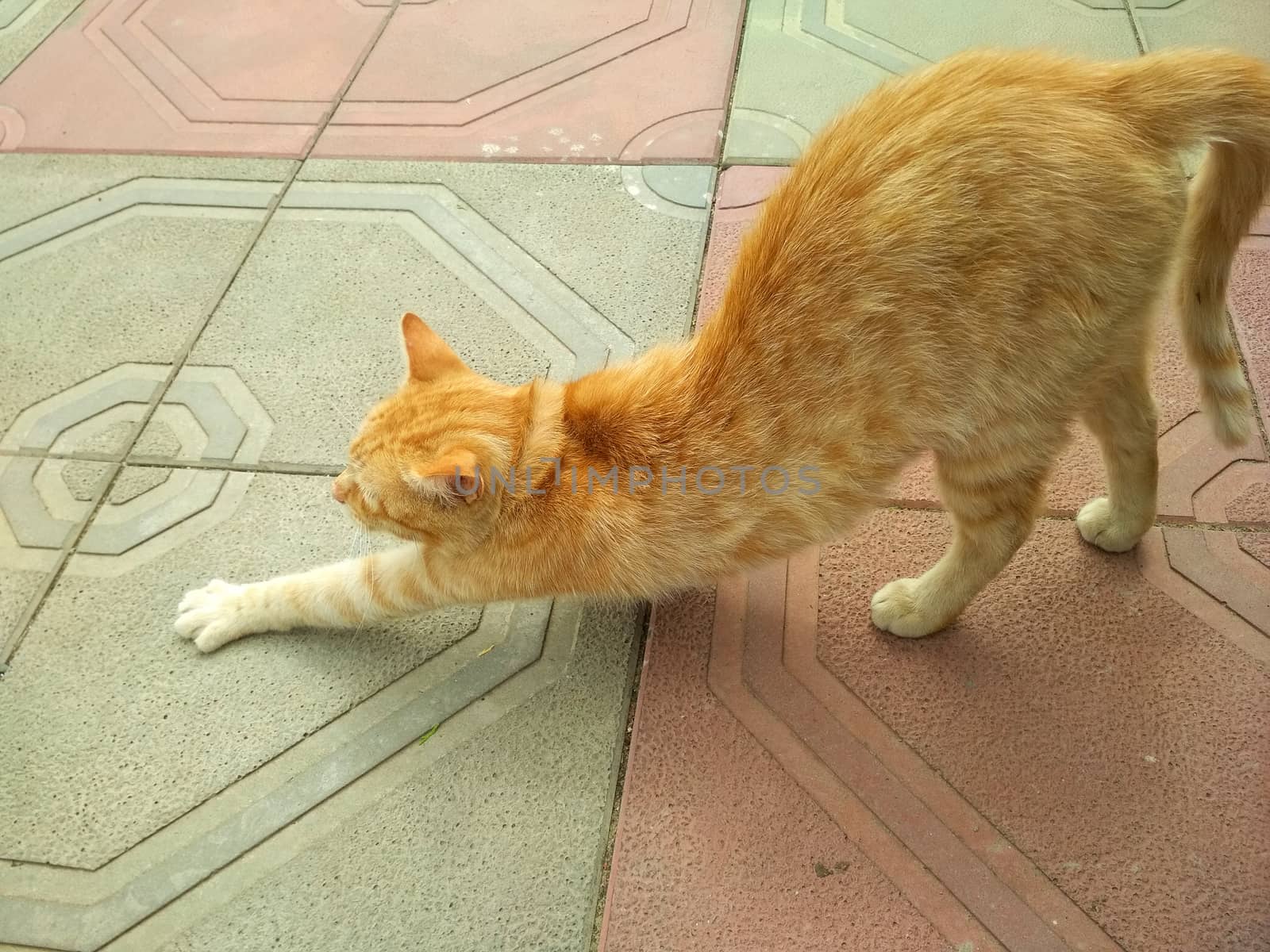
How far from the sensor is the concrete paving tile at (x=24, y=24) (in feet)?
10.4

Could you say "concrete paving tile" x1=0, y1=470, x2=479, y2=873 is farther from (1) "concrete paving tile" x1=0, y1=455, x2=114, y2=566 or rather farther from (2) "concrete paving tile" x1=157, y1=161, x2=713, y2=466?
(2) "concrete paving tile" x1=157, y1=161, x2=713, y2=466

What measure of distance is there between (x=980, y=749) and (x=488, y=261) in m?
1.84

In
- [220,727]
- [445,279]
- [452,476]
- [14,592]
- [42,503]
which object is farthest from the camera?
[445,279]

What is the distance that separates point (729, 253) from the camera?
2428 mm

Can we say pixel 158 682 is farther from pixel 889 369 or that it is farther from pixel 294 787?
pixel 889 369

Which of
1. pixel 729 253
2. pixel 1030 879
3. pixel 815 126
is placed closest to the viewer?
pixel 1030 879

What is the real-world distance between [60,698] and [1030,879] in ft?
6.52

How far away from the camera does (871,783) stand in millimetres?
1600

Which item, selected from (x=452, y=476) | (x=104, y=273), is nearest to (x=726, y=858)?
(x=452, y=476)

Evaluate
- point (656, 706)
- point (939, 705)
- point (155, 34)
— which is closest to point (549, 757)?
point (656, 706)

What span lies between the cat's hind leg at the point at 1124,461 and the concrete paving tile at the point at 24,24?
387cm

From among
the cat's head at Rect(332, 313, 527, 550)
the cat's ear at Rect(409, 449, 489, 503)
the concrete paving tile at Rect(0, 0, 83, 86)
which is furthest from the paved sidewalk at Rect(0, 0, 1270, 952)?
the concrete paving tile at Rect(0, 0, 83, 86)

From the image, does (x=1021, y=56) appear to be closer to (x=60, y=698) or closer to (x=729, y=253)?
(x=729, y=253)

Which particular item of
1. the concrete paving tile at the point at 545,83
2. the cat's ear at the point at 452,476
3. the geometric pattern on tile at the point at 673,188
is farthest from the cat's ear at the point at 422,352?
the concrete paving tile at the point at 545,83
